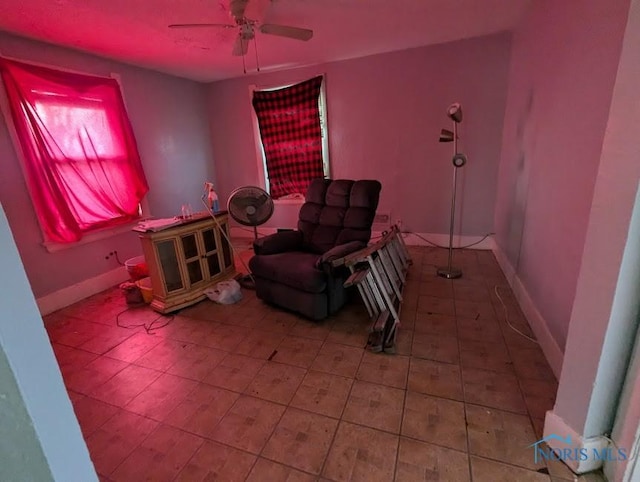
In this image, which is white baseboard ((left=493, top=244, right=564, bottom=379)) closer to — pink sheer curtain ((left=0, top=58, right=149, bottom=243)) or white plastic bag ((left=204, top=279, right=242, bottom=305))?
white plastic bag ((left=204, top=279, right=242, bottom=305))

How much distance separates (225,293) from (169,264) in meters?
0.53

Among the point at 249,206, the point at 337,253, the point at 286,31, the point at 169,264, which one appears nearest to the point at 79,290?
the point at 169,264

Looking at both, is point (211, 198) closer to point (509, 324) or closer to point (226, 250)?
point (226, 250)

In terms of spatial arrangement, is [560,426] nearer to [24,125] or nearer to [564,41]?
[564,41]

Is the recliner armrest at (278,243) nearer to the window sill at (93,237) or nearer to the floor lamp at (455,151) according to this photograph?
the floor lamp at (455,151)

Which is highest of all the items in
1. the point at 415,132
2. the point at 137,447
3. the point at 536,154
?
the point at 415,132

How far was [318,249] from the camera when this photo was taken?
8.87 ft

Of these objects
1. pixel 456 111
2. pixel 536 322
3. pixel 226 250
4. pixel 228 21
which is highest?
pixel 228 21

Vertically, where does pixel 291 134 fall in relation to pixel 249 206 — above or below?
above

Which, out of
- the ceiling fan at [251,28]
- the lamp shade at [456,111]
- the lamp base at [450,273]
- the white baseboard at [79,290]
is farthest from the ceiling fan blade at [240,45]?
the lamp base at [450,273]

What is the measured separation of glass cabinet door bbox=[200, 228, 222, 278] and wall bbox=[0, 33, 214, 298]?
118cm

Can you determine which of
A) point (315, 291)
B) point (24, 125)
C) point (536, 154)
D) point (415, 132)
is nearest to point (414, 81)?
point (415, 132)

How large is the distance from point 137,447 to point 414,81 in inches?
158

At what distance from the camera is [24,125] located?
2375mm
